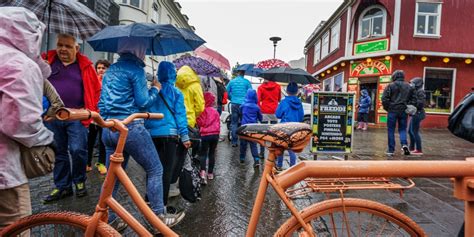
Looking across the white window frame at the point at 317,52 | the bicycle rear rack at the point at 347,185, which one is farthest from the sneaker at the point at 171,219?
the white window frame at the point at 317,52

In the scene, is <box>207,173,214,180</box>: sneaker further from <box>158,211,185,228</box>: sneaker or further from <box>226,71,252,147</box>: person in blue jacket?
<box>226,71,252,147</box>: person in blue jacket

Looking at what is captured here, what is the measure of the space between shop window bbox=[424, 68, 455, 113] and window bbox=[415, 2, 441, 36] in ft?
6.93

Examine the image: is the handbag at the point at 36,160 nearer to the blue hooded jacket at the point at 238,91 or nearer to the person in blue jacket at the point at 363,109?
the blue hooded jacket at the point at 238,91

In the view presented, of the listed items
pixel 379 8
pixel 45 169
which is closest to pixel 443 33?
pixel 379 8

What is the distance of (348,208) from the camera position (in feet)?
5.84

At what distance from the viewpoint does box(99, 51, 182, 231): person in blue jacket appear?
2902 millimetres

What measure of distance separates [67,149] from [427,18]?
62.7ft

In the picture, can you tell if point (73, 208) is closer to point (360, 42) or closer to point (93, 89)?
point (93, 89)

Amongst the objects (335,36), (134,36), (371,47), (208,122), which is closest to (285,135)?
(134,36)

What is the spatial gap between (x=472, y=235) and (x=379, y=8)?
62.3 feet

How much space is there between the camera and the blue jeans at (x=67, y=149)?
390 cm

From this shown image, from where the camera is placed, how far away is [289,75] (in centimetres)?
676

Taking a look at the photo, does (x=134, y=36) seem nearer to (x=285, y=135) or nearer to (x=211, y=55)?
(x=285, y=135)

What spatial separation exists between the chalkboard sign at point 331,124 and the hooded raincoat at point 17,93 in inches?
206
